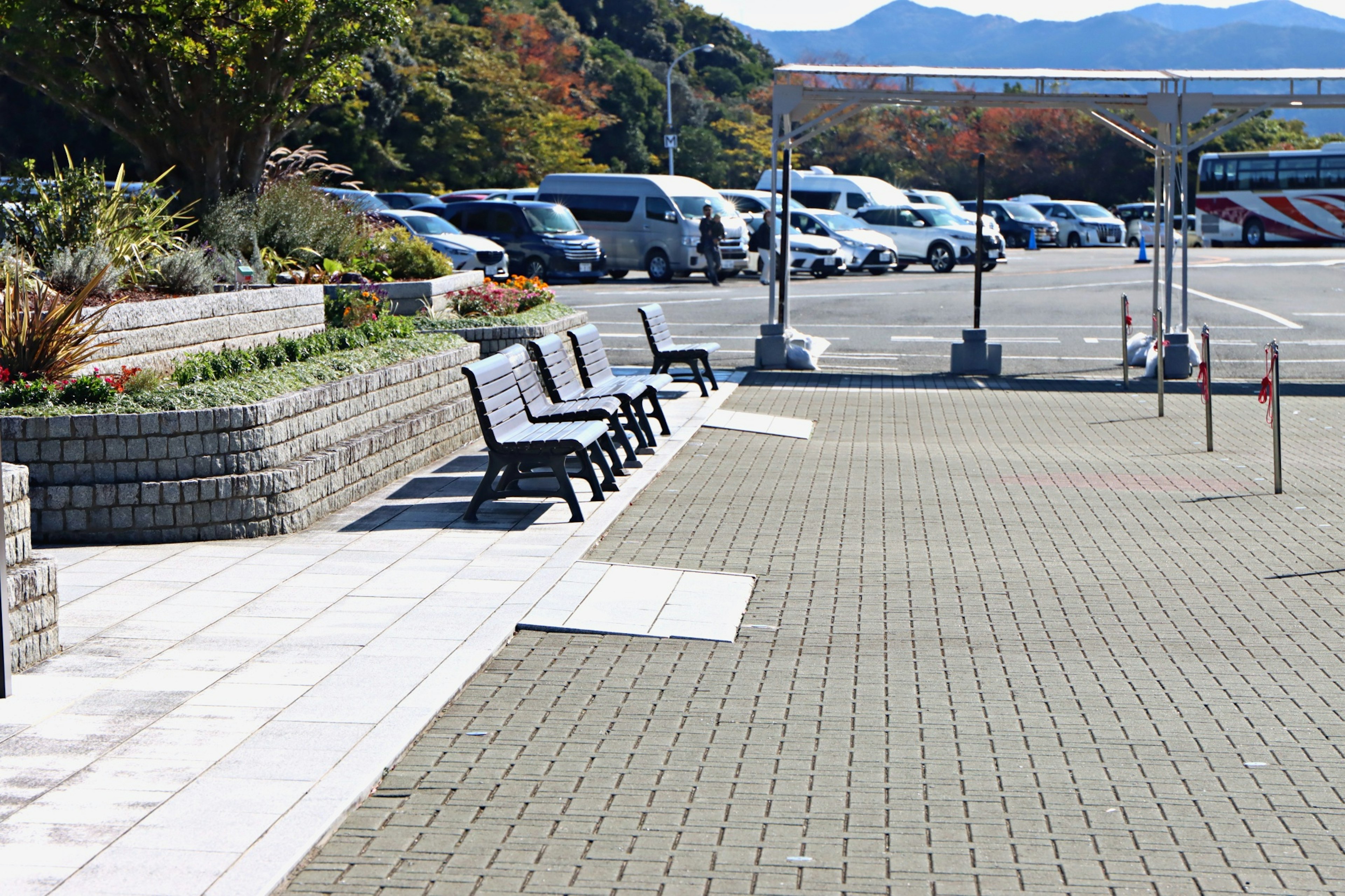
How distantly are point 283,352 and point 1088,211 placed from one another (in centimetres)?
4817

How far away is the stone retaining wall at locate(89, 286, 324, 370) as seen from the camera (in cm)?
929

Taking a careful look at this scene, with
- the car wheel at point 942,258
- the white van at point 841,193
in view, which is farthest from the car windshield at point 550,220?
the white van at point 841,193

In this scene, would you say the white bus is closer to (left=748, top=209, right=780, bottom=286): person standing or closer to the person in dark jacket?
(left=748, top=209, right=780, bottom=286): person standing

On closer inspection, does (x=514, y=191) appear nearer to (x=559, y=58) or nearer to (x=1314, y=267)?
(x=1314, y=267)

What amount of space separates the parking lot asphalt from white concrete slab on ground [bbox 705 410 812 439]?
485 cm

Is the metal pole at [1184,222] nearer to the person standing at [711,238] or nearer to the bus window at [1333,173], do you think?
the person standing at [711,238]

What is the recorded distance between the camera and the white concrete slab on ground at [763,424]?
12844mm

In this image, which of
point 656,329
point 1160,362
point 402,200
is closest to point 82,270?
point 656,329

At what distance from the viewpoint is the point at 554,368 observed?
10625 millimetres

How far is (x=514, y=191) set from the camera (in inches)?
1502

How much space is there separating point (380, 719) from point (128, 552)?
319 centimetres

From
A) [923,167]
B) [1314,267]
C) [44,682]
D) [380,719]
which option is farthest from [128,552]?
[923,167]

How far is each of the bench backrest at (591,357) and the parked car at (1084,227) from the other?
141 feet

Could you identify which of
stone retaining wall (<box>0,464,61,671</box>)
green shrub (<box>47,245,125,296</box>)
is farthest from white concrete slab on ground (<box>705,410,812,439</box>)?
stone retaining wall (<box>0,464,61,671</box>)
